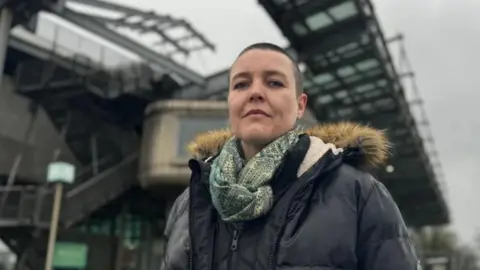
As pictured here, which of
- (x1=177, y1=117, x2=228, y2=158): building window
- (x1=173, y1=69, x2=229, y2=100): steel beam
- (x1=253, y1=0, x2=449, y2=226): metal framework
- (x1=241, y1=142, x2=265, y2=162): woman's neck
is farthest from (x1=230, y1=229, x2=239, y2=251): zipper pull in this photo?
(x1=173, y1=69, x2=229, y2=100): steel beam

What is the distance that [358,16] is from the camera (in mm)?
17844

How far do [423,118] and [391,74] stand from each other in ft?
21.5

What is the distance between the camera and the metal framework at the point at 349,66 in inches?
701

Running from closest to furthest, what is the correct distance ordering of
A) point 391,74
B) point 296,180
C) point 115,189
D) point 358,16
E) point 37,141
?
point 296,180 → point 358,16 → point 391,74 → point 115,189 → point 37,141

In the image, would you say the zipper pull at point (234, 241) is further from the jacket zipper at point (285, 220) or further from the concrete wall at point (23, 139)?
the concrete wall at point (23, 139)

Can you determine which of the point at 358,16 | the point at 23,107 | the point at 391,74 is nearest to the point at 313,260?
the point at 358,16

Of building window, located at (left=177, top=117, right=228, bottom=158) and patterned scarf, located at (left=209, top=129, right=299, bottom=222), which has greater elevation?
building window, located at (left=177, top=117, right=228, bottom=158)

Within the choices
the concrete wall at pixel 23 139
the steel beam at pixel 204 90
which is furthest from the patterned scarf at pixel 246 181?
the concrete wall at pixel 23 139

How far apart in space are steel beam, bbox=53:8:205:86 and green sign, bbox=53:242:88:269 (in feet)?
25.0

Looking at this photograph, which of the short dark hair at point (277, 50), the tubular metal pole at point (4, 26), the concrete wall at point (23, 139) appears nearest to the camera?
the short dark hair at point (277, 50)

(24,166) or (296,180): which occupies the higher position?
(24,166)

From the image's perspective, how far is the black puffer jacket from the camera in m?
1.81

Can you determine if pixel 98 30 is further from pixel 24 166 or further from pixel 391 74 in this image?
pixel 391 74

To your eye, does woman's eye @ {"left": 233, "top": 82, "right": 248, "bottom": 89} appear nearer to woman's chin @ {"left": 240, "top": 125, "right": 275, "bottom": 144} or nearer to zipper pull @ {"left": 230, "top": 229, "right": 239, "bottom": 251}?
woman's chin @ {"left": 240, "top": 125, "right": 275, "bottom": 144}
